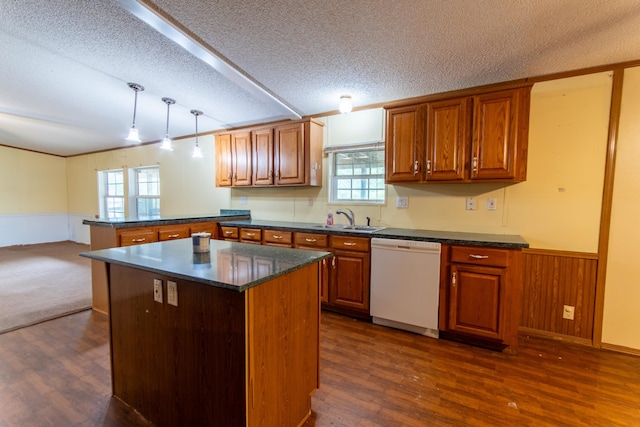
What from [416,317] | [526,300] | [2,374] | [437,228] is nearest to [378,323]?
[416,317]

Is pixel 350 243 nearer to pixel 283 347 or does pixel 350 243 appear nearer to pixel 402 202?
pixel 402 202

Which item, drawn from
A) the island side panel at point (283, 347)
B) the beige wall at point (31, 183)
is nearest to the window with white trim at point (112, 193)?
the beige wall at point (31, 183)

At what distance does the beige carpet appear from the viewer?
9.41ft

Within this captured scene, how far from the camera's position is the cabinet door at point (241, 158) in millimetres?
3871

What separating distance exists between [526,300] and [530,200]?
0.93 metres

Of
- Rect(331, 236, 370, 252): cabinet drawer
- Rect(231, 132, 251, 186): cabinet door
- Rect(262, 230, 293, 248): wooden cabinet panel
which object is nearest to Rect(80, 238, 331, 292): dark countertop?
Rect(331, 236, 370, 252): cabinet drawer

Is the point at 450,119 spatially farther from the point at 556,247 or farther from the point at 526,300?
the point at 526,300

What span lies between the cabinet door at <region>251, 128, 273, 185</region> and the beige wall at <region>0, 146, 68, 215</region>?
6670 mm

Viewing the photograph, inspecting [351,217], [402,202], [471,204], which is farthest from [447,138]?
[351,217]

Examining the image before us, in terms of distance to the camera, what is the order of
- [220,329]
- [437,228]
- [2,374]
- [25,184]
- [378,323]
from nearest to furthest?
1. [220,329]
2. [2,374]
3. [378,323]
4. [437,228]
5. [25,184]

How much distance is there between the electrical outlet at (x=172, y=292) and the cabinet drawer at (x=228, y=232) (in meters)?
2.30

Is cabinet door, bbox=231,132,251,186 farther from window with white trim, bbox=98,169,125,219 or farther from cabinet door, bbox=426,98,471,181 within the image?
window with white trim, bbox=98,169,125,219

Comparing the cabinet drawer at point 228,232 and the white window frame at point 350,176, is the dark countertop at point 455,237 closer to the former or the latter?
the white window frame at point 350,176

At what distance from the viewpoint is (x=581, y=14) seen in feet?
5.50
